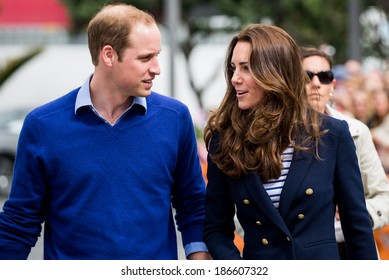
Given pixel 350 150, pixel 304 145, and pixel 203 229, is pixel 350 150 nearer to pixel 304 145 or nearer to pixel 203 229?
pixel 304 145

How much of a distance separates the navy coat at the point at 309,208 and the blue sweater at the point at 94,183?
252 millimetres

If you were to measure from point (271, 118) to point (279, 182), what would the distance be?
0.80 ft

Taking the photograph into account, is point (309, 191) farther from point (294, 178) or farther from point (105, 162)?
point (105, 162)

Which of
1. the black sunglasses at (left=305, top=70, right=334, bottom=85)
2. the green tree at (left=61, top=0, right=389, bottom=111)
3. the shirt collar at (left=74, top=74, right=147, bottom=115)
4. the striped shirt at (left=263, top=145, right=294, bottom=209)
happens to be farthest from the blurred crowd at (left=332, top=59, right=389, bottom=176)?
the green tree at (left=61, top=0, right=389, bottom=111)

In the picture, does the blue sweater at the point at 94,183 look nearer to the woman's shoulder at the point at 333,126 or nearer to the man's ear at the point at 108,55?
the man's ear at the point at 108,55

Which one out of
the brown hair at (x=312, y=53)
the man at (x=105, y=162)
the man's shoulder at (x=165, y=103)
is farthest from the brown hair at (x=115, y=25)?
the brown hair at (x=312, y=53)

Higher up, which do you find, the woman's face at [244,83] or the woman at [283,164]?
the woman's face at [244,83]

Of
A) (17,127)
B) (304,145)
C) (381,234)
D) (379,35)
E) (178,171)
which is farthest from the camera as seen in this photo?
(379,35)

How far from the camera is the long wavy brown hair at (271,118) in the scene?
3.91 meters

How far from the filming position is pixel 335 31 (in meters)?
33.3

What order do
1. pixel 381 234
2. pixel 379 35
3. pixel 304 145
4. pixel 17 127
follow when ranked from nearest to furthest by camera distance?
1. pixel 304 145
2. pixel 381 234
3. pixel 17 127
4. pixel 379 35

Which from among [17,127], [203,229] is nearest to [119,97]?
[203,229]
